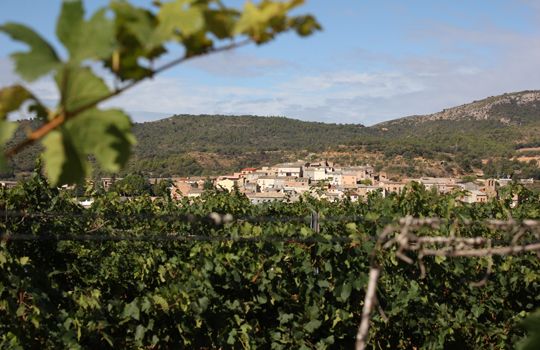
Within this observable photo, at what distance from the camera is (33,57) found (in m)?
0.60

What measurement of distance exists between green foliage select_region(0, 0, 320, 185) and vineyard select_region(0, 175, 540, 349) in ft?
6.82

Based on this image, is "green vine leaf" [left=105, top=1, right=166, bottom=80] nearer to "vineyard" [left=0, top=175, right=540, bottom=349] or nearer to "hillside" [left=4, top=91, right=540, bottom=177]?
"vineyard" [left=0, top=175, right=540, bottom=349]

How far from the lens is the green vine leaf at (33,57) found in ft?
1.95

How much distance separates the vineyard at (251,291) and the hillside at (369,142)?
41894mm

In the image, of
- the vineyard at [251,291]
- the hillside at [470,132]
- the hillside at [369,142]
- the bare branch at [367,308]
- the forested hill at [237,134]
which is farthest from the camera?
the forested hill at [237,134]

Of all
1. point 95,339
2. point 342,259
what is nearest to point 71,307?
point 95,339

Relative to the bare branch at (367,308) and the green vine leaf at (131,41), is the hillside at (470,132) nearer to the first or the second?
the bare branch at (367,308)

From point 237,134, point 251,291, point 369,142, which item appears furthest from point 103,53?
point 237,134

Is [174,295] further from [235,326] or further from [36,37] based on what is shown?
[36,37]

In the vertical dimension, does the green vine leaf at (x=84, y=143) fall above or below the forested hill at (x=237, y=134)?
below

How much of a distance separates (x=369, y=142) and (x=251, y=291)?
72.3 metres

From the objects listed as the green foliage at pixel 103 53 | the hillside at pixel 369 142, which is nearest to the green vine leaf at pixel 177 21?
the green foliage at pixel 103 53

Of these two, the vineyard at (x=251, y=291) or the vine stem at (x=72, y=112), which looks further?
the vineyard at (x=251, y=291)

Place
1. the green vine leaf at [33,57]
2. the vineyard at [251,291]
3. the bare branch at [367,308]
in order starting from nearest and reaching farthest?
the green vine leaf at [33,57]
the bare branch at [367,308]
the vineyard at [251,291]
